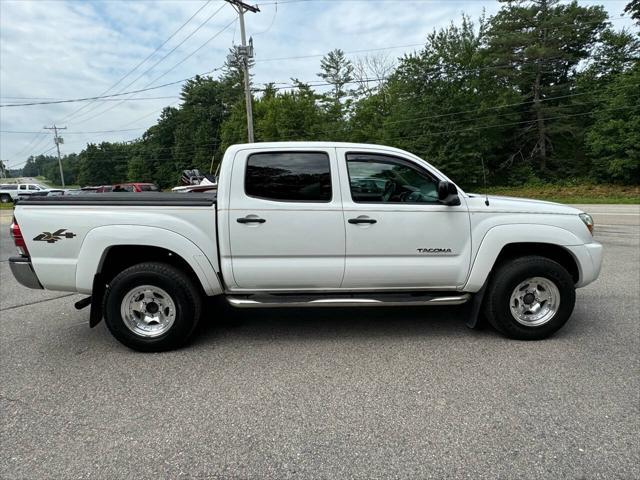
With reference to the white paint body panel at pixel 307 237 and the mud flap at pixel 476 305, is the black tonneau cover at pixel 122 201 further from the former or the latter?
the mud flap at pixel 476 305

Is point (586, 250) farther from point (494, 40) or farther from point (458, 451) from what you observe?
point (494, 40)

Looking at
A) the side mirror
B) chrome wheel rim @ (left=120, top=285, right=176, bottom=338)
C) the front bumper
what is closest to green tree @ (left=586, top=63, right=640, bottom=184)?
the front bumper

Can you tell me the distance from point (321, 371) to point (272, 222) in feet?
4.49

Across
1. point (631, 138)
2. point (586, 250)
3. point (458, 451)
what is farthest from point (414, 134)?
point (458, 451)

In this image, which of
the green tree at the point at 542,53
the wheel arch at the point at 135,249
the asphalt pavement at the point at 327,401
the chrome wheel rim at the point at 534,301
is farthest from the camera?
the green tree at the point at 542,53

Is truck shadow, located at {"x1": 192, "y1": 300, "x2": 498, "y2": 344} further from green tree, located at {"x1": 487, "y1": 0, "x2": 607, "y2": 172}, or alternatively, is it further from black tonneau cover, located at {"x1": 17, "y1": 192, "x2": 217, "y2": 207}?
green tree, located at {"x1": 487, "y1": 0, "x2": 607, "y2": 172}

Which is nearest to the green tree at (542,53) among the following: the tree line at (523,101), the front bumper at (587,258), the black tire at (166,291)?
the tree line at (523,101)

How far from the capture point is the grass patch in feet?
79.7

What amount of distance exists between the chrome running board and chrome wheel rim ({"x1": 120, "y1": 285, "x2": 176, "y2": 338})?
59 cm

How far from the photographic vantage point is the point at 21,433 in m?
2.64

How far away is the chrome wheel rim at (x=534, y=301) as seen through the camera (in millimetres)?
3918

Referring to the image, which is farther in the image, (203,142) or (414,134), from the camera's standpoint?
(203,142)

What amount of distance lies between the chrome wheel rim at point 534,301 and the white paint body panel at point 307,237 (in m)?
0.38

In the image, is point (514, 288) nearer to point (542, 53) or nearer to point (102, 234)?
point (102, 234)
